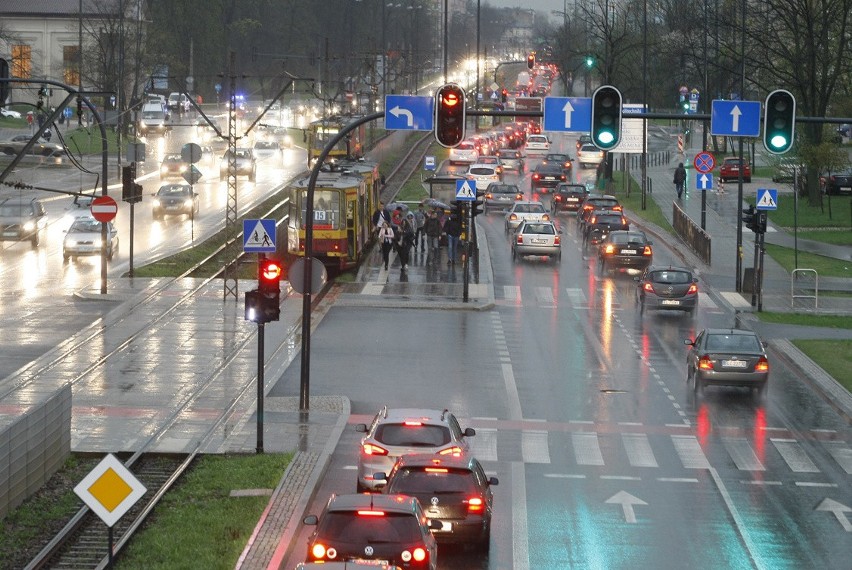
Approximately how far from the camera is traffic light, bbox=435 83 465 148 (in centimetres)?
2234

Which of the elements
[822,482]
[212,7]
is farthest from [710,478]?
[212,7]

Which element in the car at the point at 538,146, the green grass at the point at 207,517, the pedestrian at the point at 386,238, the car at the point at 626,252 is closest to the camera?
the green grass at the point at 207,517

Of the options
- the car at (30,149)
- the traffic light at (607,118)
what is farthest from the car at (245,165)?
the traffic light at (607,118)

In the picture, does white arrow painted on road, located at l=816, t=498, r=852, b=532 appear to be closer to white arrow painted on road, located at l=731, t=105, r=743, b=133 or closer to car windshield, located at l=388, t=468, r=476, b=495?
car windshield, located at l=388, t=468, r=476, b=495

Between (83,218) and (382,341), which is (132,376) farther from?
(83,218)

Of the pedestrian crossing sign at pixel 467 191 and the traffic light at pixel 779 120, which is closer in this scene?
the traffic light at pixel 779 120

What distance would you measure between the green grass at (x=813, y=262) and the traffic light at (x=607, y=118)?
30601mm

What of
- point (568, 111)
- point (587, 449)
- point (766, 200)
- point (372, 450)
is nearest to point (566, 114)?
point (568, 111)

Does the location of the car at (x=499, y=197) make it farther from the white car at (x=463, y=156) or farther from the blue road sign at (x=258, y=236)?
the blue road sign at (x=258, y=236)

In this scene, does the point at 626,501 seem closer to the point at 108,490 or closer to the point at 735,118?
the point at 735,118

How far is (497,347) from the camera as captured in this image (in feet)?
117

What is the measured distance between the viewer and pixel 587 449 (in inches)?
996

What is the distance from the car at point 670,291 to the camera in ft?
135

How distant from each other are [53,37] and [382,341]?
94.1 m
